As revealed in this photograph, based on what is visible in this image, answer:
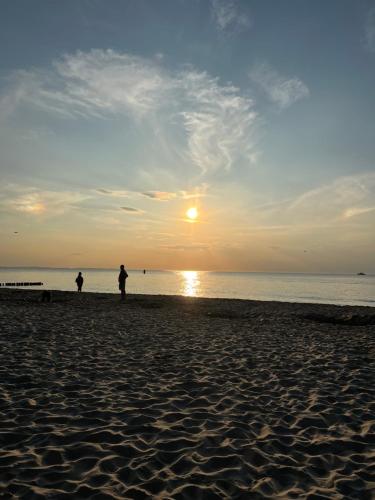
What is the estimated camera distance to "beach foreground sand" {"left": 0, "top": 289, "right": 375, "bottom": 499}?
495 cm

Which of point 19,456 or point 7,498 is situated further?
point 19,456

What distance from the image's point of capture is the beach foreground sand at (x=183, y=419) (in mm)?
4953

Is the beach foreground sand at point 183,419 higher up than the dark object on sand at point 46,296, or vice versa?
the dark object on sand at point 46,296

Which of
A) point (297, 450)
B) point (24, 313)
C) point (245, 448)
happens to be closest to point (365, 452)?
point (297, 450)

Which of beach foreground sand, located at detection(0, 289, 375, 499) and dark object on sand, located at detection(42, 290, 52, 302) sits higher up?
dark object on sand, located at detection(42, 290, 52, 302)

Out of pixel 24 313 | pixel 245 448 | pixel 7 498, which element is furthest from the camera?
pixel 24 313

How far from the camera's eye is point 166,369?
10430 millimetres

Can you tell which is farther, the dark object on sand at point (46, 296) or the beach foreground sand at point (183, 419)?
the dark object on sand at point (46, 296)

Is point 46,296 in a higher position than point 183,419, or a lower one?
higher

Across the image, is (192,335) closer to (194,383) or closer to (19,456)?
(194,383)

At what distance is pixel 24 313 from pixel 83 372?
45.0 ft

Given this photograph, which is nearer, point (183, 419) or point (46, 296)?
point (183, 419)

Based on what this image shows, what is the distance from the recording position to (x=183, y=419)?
23.2 ft

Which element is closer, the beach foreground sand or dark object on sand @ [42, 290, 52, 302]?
the beach foreground sand
